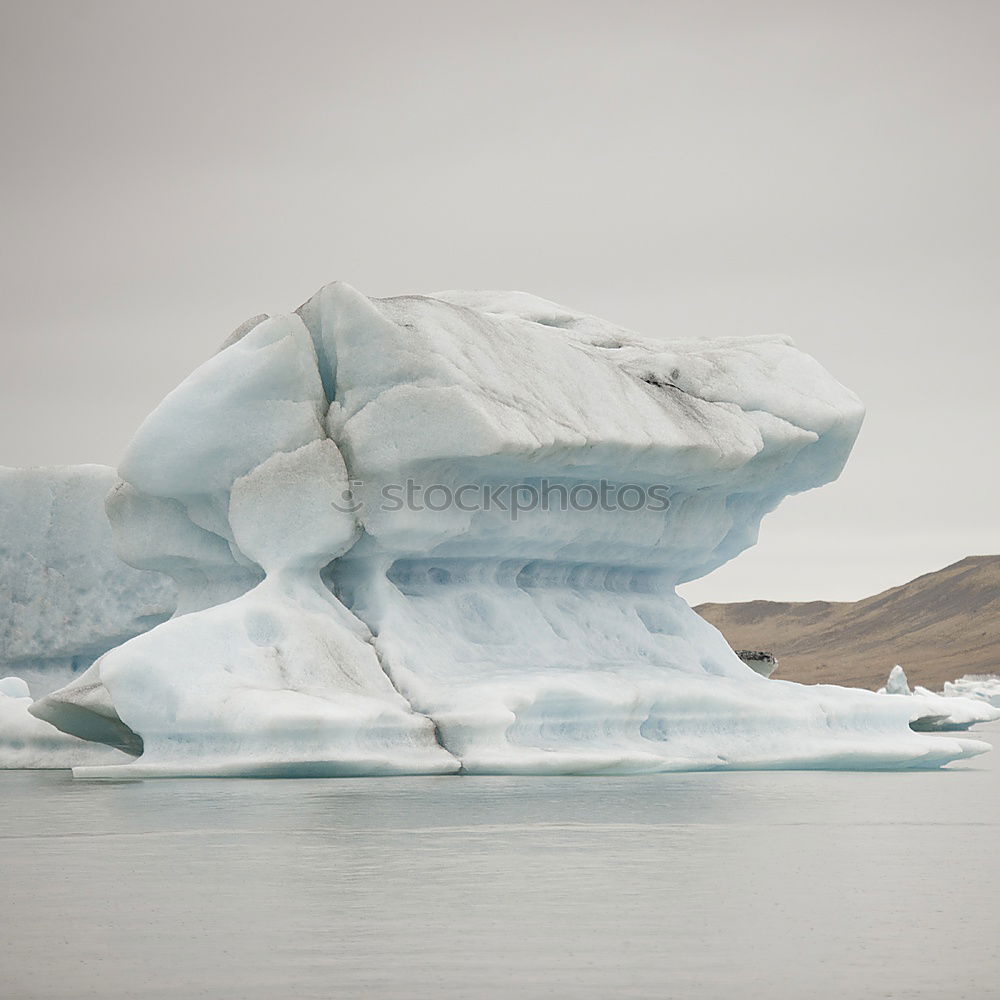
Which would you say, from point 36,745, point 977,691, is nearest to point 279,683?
point 36,745

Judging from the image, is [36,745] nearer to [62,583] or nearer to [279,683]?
[279,683]

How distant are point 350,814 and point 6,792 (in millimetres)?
4542

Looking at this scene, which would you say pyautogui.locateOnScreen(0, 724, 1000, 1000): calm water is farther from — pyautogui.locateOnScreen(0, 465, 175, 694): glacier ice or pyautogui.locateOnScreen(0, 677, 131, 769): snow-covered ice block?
pyautogui.locateOnScreen(0, 465, 175, 694): glacier ice

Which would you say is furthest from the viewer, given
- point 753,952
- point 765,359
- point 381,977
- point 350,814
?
point 765,359

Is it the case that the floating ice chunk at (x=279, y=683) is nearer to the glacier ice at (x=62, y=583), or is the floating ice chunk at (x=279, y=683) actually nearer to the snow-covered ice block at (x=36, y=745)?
the snow-covered ice block at (x=36, y=745)

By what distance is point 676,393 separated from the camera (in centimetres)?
1902

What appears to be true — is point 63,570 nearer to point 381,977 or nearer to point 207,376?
point 207,376

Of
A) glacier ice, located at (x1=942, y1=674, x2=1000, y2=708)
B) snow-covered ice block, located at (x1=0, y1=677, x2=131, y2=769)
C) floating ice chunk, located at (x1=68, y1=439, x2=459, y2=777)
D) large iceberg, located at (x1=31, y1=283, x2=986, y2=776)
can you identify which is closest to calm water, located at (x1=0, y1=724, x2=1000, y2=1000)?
floating ice chunk, located at (x1=68, y1=439, x2=459, y2=777)

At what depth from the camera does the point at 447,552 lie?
1770cm

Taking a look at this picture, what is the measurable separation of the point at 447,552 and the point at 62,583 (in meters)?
7.95

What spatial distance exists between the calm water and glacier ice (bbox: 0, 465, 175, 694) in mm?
10459

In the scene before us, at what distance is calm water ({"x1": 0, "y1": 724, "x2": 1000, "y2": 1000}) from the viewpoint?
584 centimetres

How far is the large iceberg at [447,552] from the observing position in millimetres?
14977

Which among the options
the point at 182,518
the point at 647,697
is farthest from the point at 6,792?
the point at 647,697
